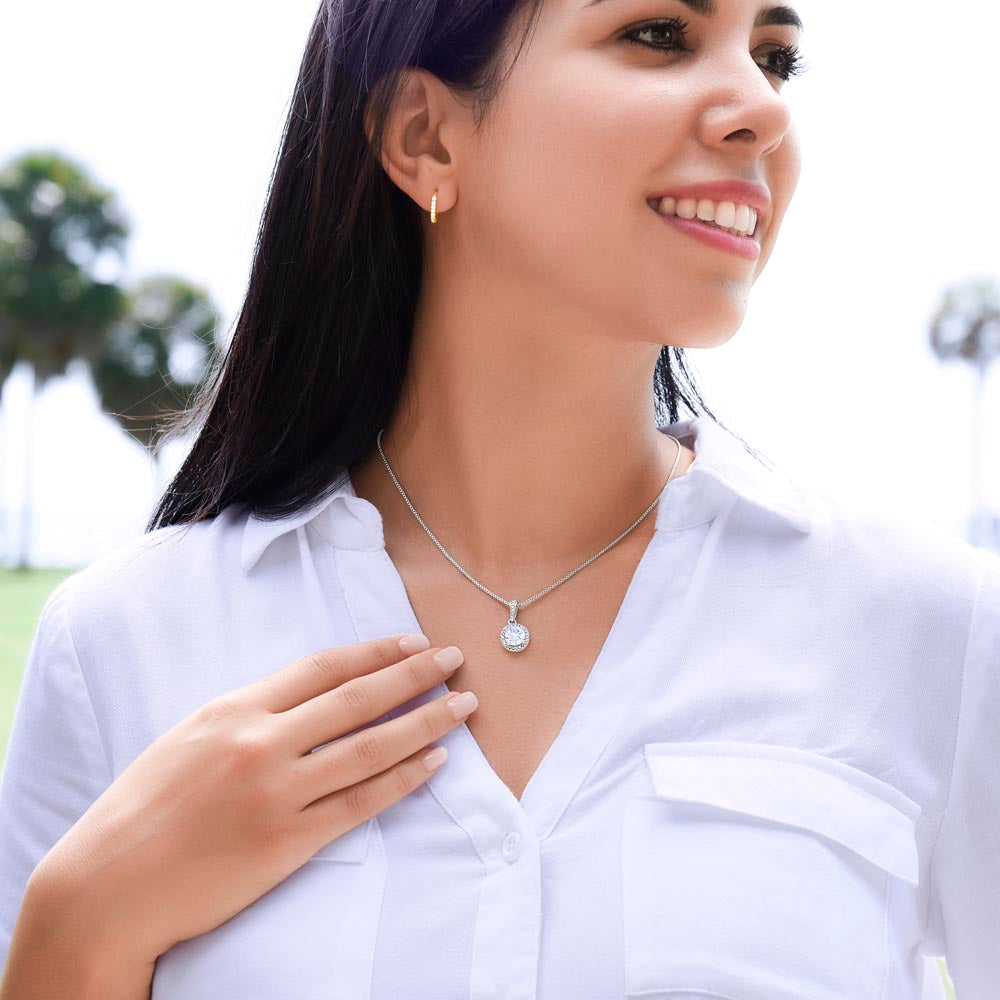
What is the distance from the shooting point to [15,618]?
531 inches

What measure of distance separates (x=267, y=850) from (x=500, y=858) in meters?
0.21

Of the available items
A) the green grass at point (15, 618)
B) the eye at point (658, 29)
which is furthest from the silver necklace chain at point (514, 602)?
the green grass at point (15, 618)

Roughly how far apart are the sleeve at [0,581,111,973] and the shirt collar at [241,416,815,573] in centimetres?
22

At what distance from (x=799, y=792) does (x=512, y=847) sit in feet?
0.85

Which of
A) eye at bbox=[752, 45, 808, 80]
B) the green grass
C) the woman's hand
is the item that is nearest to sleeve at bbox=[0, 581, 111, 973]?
the woman's hand

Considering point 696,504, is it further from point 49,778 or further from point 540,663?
point 49,778

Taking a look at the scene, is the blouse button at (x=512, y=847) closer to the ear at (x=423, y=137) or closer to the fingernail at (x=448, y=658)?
the fingernail at (x=448, y=658)

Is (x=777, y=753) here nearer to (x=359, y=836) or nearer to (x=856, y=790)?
(x=856, y=790)

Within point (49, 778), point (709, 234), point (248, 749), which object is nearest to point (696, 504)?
point (709, 234)

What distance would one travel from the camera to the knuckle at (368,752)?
1.12 m

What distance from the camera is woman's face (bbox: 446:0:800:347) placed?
110 centimetres

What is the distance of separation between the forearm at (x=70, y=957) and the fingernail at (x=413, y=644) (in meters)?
0.37

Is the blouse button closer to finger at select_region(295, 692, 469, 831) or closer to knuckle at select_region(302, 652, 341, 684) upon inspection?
finger at select_region(295, 692, 469, 831)

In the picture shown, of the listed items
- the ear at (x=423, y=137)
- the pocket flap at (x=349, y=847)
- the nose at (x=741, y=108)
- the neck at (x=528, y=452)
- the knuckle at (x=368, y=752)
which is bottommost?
the pocket flap at (x=349, y=847)
